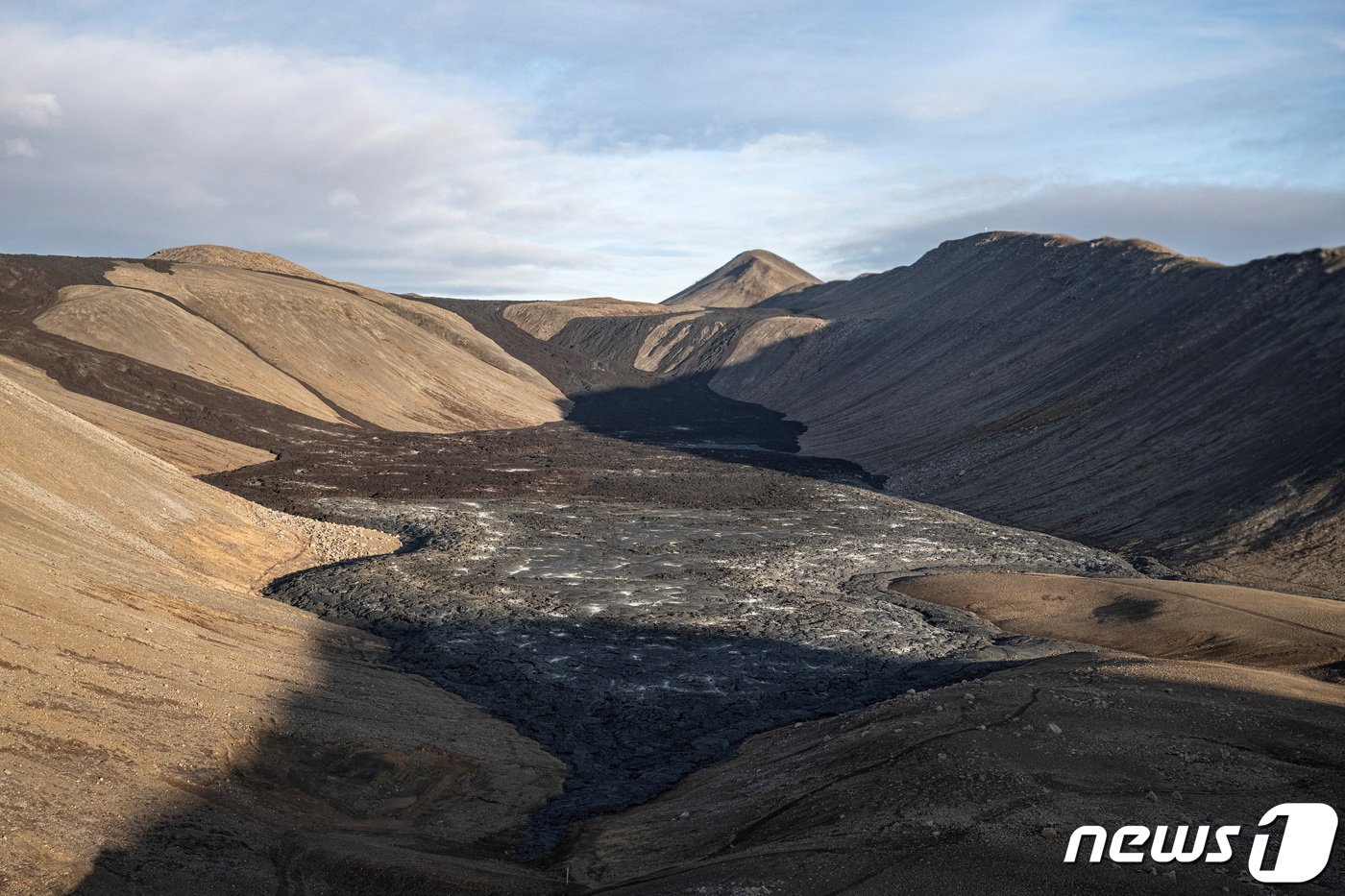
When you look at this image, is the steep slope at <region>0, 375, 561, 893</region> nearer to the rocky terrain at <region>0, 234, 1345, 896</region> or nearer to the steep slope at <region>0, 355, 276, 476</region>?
the rocky terrain at <region>0, 234, 1345, 896</region>

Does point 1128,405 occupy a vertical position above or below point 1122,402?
below

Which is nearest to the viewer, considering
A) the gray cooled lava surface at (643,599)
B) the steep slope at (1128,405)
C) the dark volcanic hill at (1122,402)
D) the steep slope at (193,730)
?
the steep slope at (193,730)

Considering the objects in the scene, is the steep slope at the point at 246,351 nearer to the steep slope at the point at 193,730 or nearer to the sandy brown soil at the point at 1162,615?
the steep slope at the point at 193,730

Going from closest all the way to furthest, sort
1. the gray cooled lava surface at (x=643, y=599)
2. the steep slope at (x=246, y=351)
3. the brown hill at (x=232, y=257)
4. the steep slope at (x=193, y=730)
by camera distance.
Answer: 1. the steep slope at (x=193, y=730)
2. the gray cooled lava surface at (x=643, y=599)
3. the steep slope at (x=246, y=351)
4. the brown hill at (x=232, y=257)

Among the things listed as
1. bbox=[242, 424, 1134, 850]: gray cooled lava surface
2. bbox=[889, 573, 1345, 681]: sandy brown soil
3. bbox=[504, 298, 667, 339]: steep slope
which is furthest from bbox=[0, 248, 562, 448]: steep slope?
bbox=[504, 298, 667, 339]: steep slope

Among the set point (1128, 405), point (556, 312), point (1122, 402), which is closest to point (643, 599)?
point (1128, 405)

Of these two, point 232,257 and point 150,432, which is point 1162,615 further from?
point 232,257

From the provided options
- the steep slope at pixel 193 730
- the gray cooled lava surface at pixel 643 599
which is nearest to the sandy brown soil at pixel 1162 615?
the gray cooled lava surface at pixel 643 599
